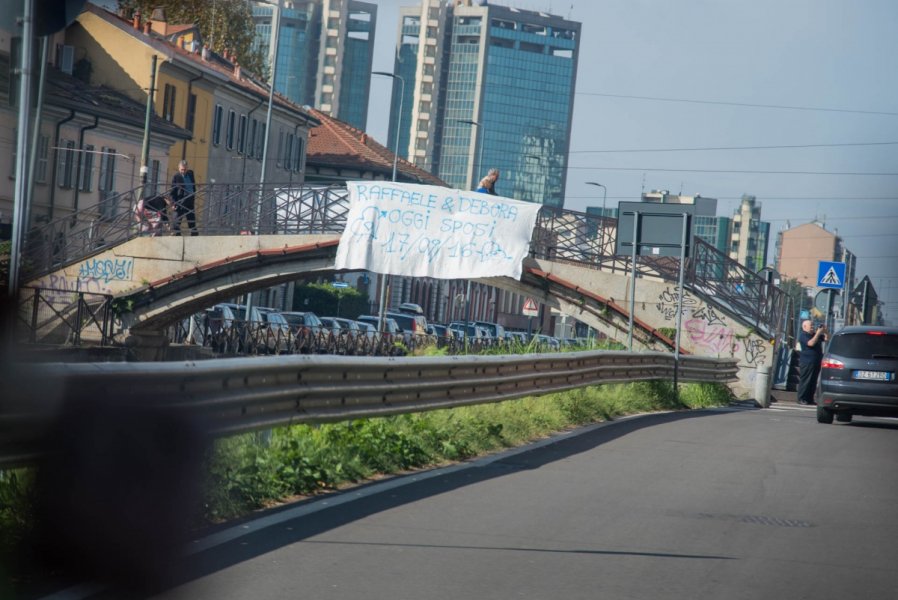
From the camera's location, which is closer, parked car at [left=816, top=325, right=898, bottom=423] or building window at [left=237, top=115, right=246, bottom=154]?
parked car at [left=816, top=325, right=898, bottom=423]

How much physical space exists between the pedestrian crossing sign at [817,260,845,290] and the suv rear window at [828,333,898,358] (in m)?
13.0

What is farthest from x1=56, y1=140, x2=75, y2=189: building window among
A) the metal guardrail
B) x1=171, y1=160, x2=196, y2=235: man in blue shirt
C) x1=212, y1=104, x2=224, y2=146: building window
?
the metal guardrail

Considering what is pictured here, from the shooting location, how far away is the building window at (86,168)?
49.3 meters

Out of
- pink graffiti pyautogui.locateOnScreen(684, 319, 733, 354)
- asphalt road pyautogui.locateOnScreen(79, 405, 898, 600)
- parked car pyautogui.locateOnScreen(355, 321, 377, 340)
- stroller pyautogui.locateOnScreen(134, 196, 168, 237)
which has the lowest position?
parked car pyautogui.locateOnScreen(355, 321, 377, 340)

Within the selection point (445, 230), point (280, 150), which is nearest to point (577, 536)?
point (445, 230)

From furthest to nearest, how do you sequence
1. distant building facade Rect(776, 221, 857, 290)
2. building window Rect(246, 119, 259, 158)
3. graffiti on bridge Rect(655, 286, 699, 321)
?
distant building facade Rect(776, 221, 857, 290), building window Rect(246, 119, 259, 158), graffiti on bridge Rect(655, 286, 699, 321)

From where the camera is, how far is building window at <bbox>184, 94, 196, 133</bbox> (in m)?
61.1

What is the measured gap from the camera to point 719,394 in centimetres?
2709

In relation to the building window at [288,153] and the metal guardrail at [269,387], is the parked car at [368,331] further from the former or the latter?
the metal guardrail at [269,387]

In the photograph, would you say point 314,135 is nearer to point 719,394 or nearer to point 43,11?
point 719,394

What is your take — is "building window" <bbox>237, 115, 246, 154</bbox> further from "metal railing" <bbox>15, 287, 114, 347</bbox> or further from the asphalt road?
the asphalt road

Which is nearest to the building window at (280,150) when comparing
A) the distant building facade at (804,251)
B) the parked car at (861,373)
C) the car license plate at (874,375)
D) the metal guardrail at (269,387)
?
the parked car at (861,373)

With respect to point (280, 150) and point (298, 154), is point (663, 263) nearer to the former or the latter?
point (280, 150)

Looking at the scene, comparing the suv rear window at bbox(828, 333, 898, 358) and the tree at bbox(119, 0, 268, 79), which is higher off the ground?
the tree at bbox(119, 0, 268, 79)
